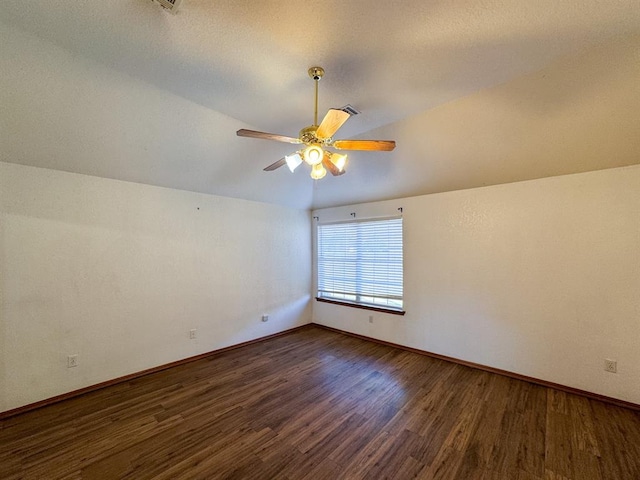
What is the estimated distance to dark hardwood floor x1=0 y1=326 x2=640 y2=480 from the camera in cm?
191

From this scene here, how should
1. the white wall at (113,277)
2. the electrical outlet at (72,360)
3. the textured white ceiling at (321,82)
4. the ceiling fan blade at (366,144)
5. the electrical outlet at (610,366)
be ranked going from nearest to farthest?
the textured white ceiling at (321,82), the ceiling fan blade at (366,144), the white wall at (113,277), the electrical outlet at (610,366), the electrical outlet at (72,360)

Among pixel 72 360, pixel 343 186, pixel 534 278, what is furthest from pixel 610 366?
pixel 72 360

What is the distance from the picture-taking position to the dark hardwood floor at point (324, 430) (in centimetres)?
191

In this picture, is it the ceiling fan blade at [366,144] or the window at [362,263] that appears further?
the window at [362,263]

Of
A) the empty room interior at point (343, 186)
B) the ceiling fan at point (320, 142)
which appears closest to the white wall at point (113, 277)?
the empty room interior at point (343, 186)

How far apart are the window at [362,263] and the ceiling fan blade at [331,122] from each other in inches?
108

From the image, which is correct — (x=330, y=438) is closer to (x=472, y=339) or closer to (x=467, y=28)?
(x=472, y=339)

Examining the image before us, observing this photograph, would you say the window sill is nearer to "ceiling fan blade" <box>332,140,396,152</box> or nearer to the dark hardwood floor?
the dark hardwood floor

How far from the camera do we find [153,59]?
2.06m

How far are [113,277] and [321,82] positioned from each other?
126 inches

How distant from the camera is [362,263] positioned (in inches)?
189

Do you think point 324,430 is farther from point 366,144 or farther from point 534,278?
point 534,278

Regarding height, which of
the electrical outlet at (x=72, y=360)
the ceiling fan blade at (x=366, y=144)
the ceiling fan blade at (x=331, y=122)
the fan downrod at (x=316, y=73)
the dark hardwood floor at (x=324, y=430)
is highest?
the fan downrod at (x=316, y=73)

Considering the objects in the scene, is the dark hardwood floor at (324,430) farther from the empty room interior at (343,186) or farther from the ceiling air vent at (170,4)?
the ceiling air vent at (170,4)
